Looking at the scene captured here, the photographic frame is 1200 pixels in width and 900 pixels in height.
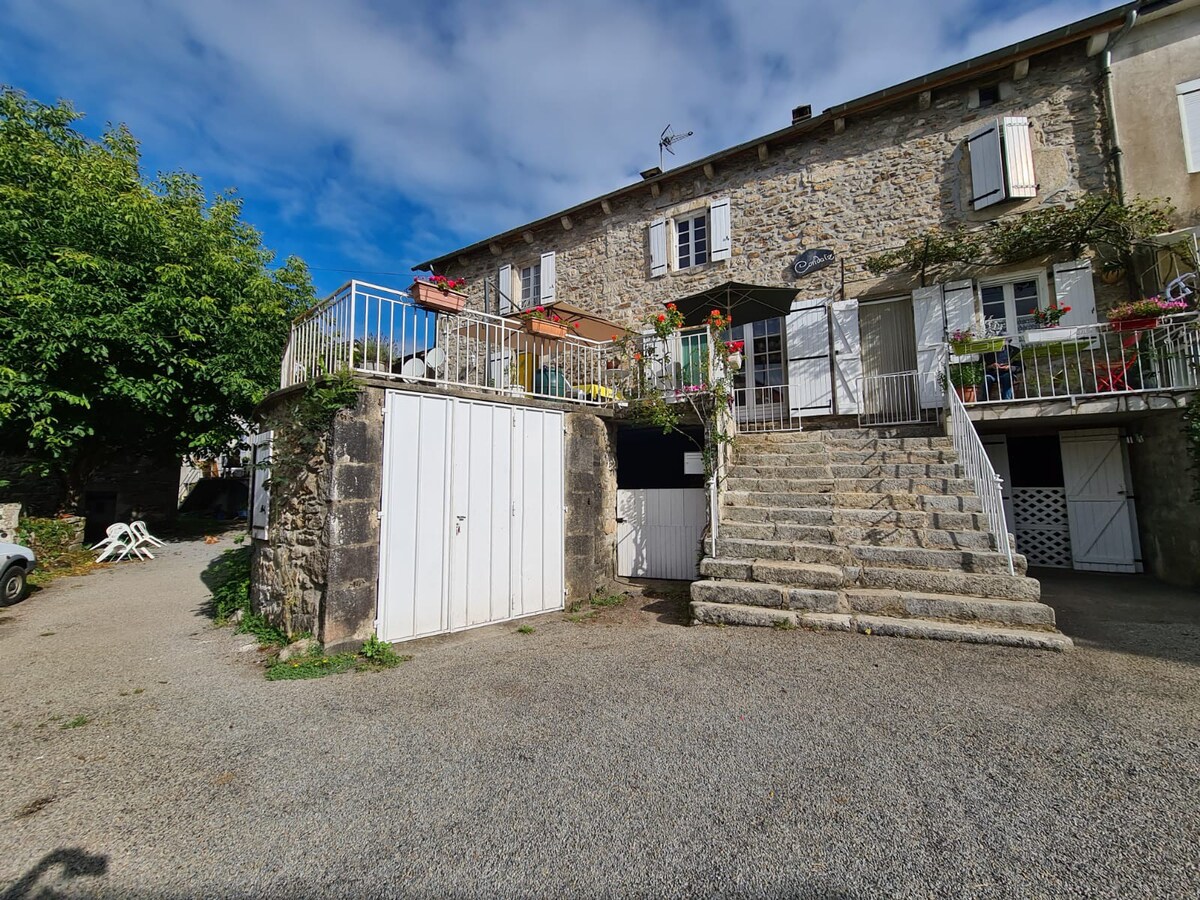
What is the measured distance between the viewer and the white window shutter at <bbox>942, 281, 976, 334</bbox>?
839 cm

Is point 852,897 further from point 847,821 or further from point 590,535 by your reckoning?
point 590,535

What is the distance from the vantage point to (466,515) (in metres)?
5.37

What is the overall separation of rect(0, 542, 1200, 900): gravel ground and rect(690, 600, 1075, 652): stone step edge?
5.8 inches

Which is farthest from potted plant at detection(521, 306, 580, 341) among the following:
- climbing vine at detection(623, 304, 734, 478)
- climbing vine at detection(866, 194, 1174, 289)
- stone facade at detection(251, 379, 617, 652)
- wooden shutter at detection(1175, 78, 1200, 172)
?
wooden shutter at detection(1175, 78, 1200, 172)

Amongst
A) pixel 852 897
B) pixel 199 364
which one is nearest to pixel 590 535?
pixel 852 897

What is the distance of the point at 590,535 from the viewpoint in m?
6.64

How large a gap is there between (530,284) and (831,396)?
7847 millimetres

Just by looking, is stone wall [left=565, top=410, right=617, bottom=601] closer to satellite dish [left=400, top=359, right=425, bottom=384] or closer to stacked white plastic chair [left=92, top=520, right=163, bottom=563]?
satellite dish [left=400, top=359, right=425, bottom=384]

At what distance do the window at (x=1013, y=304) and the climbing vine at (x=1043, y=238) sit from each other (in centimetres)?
41

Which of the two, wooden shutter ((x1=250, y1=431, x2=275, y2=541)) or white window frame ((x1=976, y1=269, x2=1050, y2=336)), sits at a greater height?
white window frame ((x1=976, y1=269, x2=1050, y2=336))

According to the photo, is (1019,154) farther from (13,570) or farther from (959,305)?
(13,570)

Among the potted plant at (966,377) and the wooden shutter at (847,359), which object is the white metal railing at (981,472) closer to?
the potted plant at (966,377)

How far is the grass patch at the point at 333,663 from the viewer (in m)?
4.24

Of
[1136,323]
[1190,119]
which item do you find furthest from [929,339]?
[1190,119]
